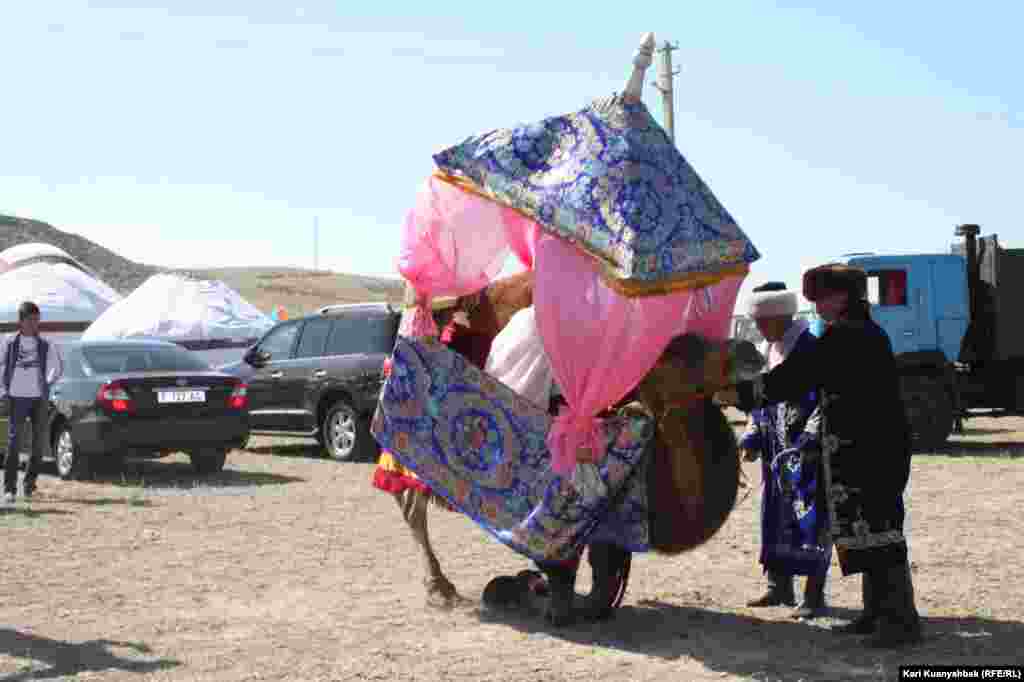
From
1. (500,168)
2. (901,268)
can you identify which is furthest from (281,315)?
(500,168)

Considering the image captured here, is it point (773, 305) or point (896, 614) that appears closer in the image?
point (896, 614)

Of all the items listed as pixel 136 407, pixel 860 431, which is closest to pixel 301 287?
pixel 136 407

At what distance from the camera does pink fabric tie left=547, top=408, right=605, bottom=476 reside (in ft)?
21.7

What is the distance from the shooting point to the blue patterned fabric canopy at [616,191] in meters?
6.32

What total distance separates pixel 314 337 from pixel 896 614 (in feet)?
40.0

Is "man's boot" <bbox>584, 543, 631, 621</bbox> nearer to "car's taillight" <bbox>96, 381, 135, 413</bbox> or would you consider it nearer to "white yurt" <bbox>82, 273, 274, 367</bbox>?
"car's taillight" <bbox>96, 381, 135, 413</bbox>

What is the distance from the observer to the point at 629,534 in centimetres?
672

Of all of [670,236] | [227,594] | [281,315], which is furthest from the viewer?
[281,315]

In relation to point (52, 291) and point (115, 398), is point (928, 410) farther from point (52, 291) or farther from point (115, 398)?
point (52, 291)

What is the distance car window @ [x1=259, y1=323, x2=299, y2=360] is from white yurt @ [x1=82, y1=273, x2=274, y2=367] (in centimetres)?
1101

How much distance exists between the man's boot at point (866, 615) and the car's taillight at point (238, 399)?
9.56 m

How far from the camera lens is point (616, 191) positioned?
648 cm

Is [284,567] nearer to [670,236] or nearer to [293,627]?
[293,627]

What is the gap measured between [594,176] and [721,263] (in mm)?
752
